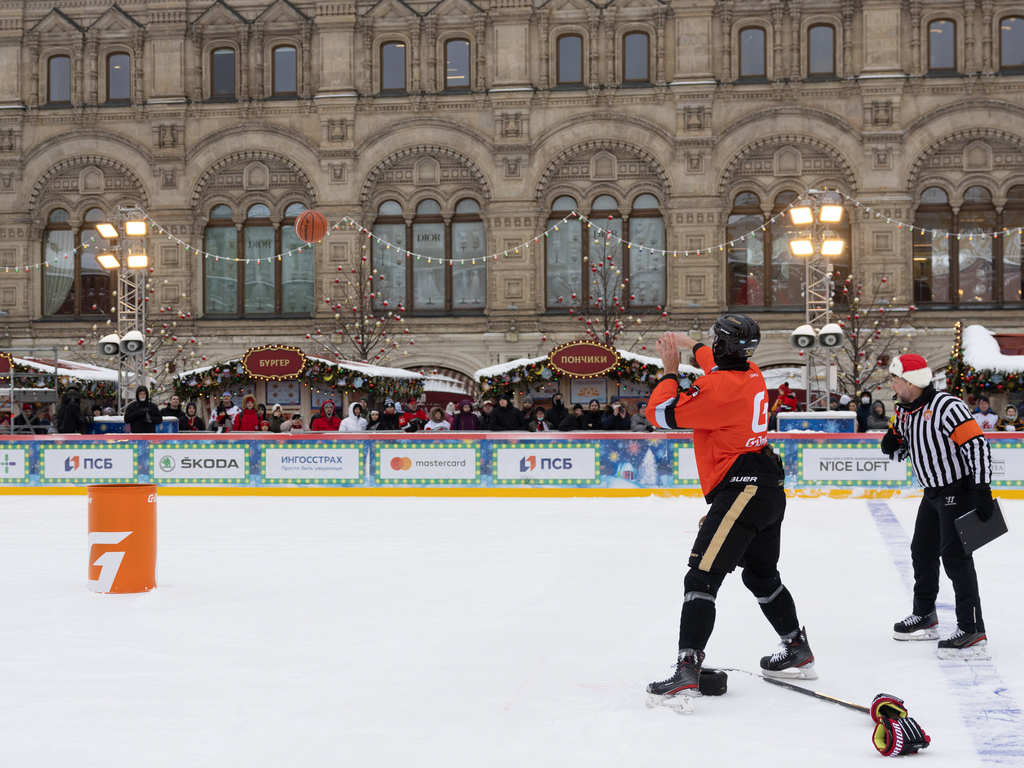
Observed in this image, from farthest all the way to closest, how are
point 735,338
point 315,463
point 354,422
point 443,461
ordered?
point 354,422, point 315,463, point 443,461, point 735,338

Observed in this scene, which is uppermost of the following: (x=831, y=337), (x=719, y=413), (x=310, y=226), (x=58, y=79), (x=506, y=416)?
(x=58, y=79)

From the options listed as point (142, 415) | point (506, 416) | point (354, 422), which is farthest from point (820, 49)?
point (142, 415)

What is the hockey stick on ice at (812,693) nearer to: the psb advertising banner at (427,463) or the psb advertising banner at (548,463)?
the psb advertising banner at (548,463)

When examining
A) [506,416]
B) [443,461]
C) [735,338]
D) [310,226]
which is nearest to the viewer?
[735,338]

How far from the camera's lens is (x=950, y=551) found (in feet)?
21.5

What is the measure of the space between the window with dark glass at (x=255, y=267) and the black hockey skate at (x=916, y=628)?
81.8ft

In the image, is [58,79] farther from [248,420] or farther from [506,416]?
[506,416]

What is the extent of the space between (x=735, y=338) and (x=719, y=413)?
364 mm

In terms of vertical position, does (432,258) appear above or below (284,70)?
below

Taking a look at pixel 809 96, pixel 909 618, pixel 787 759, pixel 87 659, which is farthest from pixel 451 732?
pixel 809 96

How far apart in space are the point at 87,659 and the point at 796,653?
148 inches

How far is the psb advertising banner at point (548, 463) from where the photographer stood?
16.6 m

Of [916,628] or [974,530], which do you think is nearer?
[974,530]

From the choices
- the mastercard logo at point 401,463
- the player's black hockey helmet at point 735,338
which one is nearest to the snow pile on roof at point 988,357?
the mastercard logo at point 401,463
